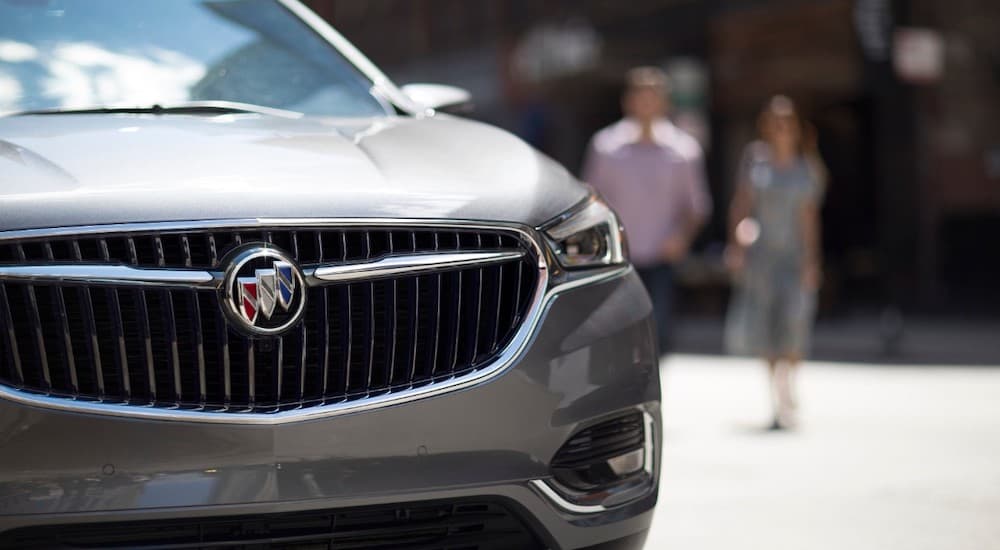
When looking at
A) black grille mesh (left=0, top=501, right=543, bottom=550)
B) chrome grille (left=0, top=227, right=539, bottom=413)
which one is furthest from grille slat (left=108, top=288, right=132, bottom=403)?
black grille mesh (left=0, top=501, right=543, bottom=550)

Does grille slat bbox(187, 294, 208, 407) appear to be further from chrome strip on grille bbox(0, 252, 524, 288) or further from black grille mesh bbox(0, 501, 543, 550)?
black grille mesh bbox(0, 501, 543, 550)

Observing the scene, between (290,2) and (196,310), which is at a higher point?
(290,2)

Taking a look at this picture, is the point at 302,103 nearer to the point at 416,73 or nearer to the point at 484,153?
the point at 484,153

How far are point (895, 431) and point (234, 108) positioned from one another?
5554mm

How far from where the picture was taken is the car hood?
2.59 m

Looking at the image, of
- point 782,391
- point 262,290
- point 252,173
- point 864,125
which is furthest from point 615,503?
point 864,125

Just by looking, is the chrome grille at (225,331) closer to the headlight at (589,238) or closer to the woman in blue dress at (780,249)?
the headlight at (589,238)

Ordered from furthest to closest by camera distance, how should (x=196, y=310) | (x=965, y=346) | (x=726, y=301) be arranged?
(x=726, y=301) < (x=965, y=346) < (x=196, y=310)

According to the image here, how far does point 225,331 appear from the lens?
2588mm

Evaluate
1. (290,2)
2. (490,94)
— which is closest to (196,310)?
(290,2)

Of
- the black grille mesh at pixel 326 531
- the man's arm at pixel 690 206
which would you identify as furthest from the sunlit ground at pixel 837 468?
the black grille mesh at pixel 326 531

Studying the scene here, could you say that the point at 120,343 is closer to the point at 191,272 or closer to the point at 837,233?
the point at 191,272

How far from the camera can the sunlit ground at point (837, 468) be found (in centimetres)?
512

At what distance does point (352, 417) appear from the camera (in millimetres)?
2611
